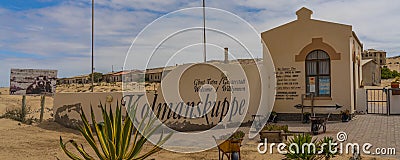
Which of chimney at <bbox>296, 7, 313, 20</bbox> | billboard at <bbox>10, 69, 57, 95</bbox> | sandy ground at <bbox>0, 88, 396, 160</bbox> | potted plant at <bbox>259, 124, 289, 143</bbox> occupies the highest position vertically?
chimney at <bbox>296, 7, 313, 20</bbox>

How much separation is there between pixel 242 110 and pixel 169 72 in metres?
3.51

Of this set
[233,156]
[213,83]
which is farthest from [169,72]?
[233,156]

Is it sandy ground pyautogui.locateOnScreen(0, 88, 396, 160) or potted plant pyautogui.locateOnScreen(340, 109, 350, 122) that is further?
potted plant pyautogui.locateOnScreen(340, 109, 350, 122)

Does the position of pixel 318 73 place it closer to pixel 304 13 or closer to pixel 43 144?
pixel 304 13

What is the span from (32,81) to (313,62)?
11.8 meters

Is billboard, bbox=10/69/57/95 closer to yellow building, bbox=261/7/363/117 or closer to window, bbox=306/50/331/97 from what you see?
yellow building, bbox=261/7/363/117

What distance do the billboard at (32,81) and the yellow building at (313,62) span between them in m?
9.47

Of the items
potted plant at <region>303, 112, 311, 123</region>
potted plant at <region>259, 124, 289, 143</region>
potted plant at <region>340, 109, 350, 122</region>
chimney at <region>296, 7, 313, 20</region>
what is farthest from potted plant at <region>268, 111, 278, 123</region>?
potted plant at <region>259, 124, 289, 143</region>

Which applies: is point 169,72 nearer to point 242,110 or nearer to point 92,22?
point 242,110

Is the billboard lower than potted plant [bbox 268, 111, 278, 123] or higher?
higher

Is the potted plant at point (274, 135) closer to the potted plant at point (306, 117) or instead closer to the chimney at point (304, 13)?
the potted plant at point (306, 117)

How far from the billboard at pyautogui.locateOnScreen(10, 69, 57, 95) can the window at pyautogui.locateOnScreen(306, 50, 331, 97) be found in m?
10.9

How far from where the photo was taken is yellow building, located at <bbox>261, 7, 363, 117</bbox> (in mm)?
16375

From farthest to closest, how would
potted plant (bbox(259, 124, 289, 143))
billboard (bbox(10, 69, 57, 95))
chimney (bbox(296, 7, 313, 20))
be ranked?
chimney (bbox(296, 7, 313, 20)) < billboard (bbox(10, 69, 57, 95)) < potted plant (bbox(259, 124, 289, 143))
